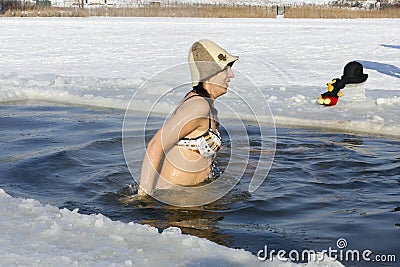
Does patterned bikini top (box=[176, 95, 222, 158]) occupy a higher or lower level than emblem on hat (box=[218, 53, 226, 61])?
lower

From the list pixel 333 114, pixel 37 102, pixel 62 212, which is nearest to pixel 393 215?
pixel 62 212

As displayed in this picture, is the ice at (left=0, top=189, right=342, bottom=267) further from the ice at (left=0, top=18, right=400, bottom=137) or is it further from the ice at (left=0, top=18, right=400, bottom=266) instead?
the ice at (left=0, top=18, right=400, bottom=137)

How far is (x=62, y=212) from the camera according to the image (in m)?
3.35

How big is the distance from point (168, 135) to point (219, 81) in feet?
1.76

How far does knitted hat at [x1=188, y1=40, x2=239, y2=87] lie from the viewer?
4055 mm

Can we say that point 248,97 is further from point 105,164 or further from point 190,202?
point 190,202

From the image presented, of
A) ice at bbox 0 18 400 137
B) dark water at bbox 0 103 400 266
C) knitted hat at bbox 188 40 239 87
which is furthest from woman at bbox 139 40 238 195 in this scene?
ice at bbox 0 18 400 137

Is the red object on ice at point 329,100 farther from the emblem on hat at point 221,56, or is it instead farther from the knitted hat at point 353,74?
the emblem on hat at point 221,56

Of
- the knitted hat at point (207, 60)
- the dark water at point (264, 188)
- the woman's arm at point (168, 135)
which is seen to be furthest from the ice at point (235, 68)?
the dark water at point (264, 188)

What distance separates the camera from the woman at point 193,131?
3951 millimetres

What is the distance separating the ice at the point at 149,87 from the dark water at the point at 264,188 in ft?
1.98

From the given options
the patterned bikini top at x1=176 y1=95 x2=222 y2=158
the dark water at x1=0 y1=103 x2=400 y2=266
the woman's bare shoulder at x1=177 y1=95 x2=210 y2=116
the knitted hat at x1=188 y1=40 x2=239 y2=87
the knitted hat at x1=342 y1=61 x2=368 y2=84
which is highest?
the knitted hat at x1=188 y1=40 x2=239 y2=87

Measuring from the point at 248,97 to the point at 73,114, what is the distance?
2.48 m

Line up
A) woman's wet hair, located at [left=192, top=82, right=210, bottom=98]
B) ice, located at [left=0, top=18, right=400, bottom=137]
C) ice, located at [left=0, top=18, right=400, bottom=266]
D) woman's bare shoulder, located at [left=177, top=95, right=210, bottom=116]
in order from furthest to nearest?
1. ice, located at [left=0, top=18, right=400, bottom=137]
2. woman's wet hair, located at [left=192, top=82, right=210, bottom=98]
3. woman's bare shoulder, located at [left=177, top=95, right=210, bottom=116]
4. ice, located at [left=0, top=18, right=400, bottom=266]
